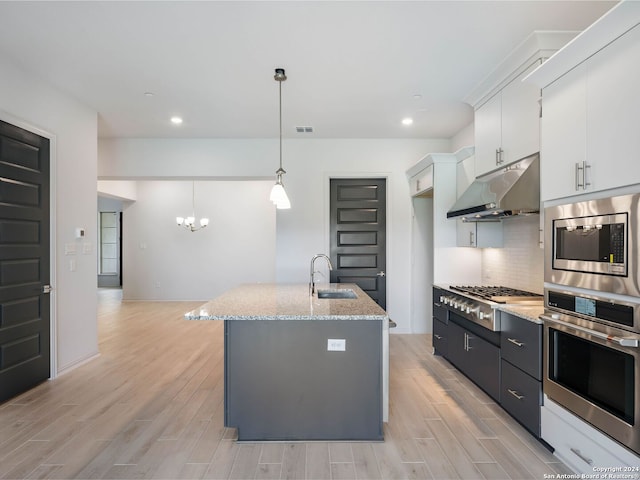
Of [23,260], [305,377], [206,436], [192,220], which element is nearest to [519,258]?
[305,377]

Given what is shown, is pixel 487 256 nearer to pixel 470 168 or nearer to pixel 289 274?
pixel 470 168

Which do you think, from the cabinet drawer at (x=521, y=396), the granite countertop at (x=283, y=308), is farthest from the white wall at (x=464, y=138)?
the cabinet drawer at (x=521, y=396)

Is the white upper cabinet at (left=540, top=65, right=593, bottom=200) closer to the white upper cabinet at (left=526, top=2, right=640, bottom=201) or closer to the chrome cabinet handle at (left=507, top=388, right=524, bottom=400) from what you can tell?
the white upper cabinet at (left=526, top=2, right=640, bottom=201)

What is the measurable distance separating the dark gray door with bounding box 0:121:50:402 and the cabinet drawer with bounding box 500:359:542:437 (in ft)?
12.7

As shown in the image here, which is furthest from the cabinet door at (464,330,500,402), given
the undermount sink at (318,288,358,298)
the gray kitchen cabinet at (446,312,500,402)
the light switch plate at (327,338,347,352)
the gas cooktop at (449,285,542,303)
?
the light switch plate at (327,338,347,352)

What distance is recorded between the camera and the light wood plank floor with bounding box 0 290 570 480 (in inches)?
82.7

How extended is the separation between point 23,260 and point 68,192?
2.78ft

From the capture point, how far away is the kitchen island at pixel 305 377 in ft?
7.91

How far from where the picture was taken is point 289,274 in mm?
5172

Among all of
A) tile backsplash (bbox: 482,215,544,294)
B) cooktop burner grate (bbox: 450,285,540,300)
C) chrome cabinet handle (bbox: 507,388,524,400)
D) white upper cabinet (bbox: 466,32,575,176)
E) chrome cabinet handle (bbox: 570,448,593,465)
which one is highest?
white upper cabinet (bbox: 466,32,575,176)

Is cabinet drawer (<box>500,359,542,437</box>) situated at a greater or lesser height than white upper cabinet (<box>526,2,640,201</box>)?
lesser

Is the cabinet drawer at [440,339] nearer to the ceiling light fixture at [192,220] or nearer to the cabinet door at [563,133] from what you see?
the cabinet door at [563,133]

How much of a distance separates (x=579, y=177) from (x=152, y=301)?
8.31m

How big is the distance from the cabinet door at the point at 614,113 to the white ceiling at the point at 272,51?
0.69 m
